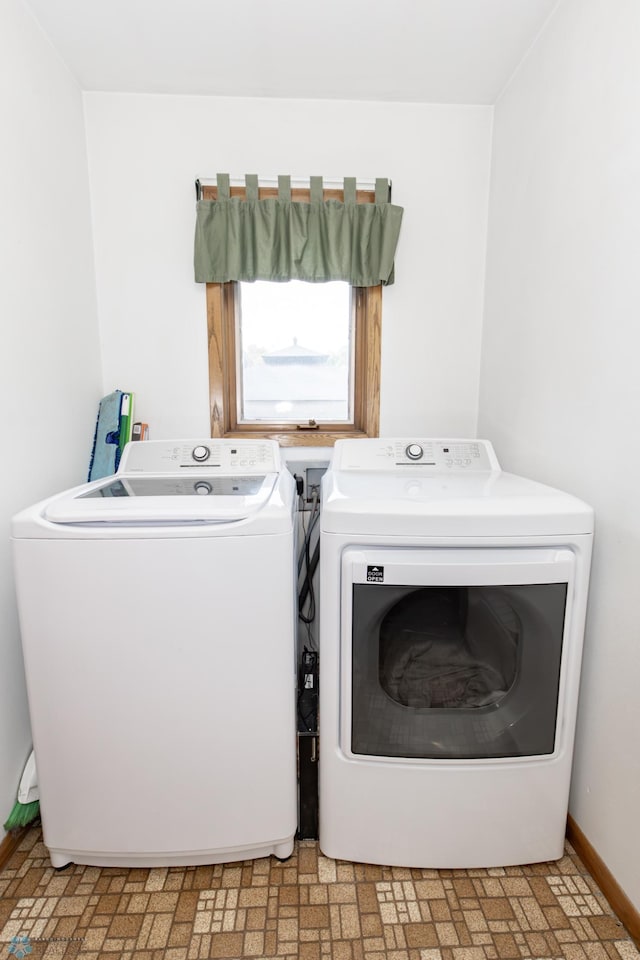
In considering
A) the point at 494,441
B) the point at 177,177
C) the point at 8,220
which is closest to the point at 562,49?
the point at 494,441

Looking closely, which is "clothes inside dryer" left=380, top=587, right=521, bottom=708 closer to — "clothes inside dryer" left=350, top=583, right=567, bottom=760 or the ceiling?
"clothes inside dryer" left=350, top=583, right=567, bottom=760

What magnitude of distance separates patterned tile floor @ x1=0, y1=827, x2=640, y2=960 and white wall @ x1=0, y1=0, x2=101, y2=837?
33 centimetres

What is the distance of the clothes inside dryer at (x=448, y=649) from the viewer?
131 centimetres

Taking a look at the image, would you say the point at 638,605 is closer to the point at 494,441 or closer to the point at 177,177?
the point at 494,441

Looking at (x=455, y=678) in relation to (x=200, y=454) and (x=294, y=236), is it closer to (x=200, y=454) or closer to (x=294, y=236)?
(x=200, y=454)

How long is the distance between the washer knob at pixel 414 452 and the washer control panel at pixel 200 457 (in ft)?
1.63

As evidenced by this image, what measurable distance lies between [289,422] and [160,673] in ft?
4.32

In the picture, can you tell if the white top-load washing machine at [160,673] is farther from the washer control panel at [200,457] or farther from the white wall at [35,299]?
the washer control panel at [200,457]

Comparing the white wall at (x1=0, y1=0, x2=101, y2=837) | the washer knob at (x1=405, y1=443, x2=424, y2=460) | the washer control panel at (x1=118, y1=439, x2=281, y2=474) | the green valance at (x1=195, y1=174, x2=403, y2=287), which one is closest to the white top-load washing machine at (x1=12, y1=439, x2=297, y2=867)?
the white wall at (x1=0, y1=0, x2=101, y2=837)

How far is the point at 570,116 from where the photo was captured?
149cm

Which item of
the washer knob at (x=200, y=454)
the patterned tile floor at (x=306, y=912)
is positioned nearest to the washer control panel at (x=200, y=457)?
the washer knob at (x=200, y=454)

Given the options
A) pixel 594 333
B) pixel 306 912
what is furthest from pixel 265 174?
pixel 306 912

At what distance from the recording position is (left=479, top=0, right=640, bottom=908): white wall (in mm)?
1242

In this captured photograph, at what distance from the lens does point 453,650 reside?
1353mm
